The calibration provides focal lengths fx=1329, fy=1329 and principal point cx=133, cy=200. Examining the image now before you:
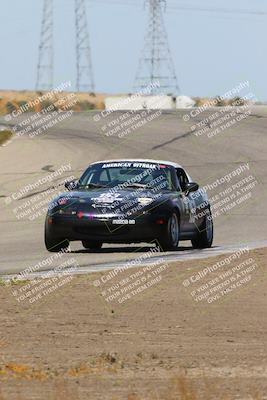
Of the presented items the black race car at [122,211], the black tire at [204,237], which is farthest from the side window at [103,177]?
the black tire at [204,237]

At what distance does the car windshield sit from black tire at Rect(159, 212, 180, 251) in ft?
2.21

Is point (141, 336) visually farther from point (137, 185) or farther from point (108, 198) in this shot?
point (137, 185)

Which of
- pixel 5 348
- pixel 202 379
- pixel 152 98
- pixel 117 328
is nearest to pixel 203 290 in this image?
pixel 117 328

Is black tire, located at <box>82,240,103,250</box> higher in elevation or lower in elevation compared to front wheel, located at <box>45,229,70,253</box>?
lower

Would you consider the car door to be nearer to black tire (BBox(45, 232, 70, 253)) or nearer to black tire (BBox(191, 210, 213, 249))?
black tire (BBox(191, 210, 213, 249))

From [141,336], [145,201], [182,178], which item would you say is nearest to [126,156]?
[182,178]

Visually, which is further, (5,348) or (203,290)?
(203,290)

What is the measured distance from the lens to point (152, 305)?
484 inches

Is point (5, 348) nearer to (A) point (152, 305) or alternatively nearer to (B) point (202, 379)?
(B) point (202, 379)

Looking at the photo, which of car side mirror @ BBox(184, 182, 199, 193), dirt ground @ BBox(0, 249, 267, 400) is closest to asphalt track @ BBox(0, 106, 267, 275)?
car side mirror @ BBox(184, 182, 199, 193)

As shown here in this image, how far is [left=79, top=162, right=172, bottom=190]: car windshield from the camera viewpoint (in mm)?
19734

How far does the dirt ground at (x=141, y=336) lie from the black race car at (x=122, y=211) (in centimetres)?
328

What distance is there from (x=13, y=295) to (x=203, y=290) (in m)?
1.92

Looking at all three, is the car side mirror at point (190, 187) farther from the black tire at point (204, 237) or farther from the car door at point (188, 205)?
the black tire at point (204, 237)
